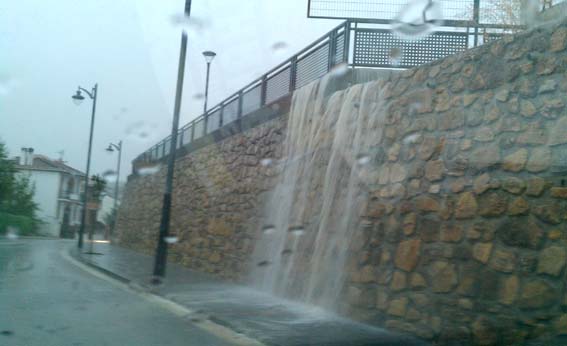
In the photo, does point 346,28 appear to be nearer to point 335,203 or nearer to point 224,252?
point 335,203

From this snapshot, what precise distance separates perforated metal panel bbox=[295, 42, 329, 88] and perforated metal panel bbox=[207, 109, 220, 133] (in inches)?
203

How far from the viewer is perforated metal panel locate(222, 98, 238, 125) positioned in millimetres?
16141

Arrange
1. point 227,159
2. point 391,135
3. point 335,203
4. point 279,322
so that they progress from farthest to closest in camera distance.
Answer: point 227,159
point 335,203
point 391,135
point 279,322

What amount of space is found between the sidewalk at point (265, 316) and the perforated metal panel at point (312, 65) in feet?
14.2

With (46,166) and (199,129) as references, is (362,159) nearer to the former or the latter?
(199,129)

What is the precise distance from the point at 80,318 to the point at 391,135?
190 inches

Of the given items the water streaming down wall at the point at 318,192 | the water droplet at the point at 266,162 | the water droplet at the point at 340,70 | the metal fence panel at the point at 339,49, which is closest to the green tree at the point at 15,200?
the water droplet at the point at 266,162

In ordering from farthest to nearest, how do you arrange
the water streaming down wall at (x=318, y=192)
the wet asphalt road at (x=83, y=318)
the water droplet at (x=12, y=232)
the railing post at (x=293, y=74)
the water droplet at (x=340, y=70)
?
the water droplet at (x=12, y=232) < the railing post at (x=293, y=74) < the water droplet at (x=340, y=70) < the water streaming down wall at (x=318, y=192) < the wet asphalt road at (x=83, y=318)

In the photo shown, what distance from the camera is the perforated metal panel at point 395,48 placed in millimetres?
11008

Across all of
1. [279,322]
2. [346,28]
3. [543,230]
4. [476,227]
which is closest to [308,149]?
[346,28]

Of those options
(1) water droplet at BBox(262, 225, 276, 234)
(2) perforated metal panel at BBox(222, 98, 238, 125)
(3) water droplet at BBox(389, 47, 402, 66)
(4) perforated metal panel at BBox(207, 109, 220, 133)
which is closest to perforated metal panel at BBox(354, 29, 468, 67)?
(3) water droplet at BBox(389, 47, 402, 66)

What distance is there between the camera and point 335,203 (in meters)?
9.48

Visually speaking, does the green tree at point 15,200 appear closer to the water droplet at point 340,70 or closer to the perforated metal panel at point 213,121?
the perforated metal panel at point 213,121

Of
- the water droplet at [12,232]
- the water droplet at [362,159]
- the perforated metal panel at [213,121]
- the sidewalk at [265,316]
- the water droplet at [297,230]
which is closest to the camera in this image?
the sidewalk at [265,316]
